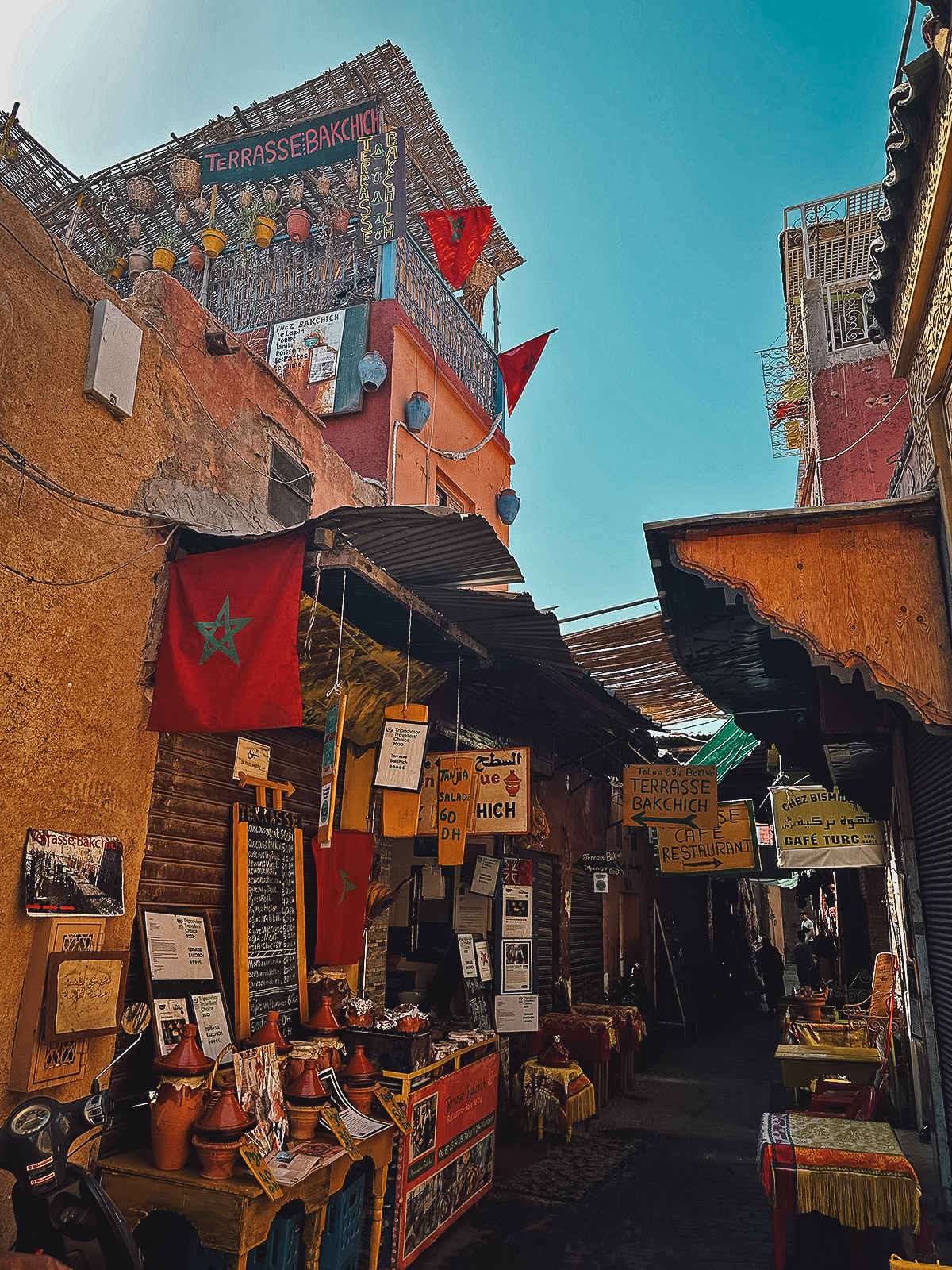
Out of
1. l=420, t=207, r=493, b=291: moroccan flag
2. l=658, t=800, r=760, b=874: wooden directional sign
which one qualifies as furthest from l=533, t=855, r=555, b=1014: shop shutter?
l=420, t=207, r=493, b=291: moroccan flag

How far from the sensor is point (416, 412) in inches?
437

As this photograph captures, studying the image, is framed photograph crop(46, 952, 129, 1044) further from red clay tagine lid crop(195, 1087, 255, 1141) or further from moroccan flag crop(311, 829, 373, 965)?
moroccan flag crop(311, 829, 373, 965)

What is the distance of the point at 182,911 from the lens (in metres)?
5.32

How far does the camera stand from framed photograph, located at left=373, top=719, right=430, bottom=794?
6086mm

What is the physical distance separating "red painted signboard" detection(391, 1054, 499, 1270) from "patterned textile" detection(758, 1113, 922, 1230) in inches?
89.6

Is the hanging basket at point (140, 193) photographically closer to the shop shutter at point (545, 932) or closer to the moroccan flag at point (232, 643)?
the moroccan flag at point (232, 643)

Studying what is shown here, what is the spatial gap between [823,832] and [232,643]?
8.47 m

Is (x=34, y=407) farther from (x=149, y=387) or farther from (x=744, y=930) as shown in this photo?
(x=744, y=930)

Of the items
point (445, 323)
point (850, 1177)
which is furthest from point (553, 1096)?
point (445, 323)

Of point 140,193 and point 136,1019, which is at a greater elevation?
point 140,193

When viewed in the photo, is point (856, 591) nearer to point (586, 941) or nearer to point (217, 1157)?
point (217, 1157)

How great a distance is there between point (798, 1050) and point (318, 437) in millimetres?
8143

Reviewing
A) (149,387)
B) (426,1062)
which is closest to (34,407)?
(149,387)

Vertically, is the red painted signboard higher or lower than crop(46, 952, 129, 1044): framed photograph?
lower
